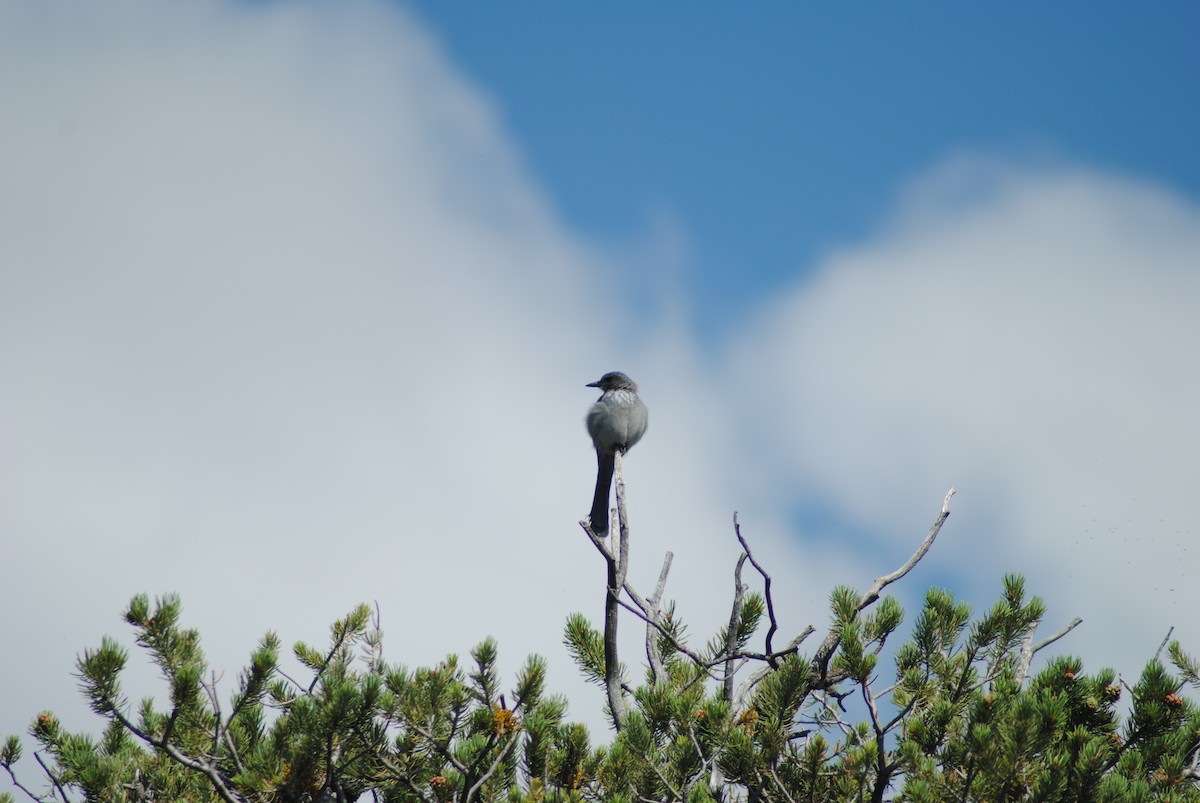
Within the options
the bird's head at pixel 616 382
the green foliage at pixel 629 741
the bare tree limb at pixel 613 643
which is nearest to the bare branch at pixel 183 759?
the green foliage at pixel 629 741

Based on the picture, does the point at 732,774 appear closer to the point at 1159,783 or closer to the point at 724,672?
the point at 724,672

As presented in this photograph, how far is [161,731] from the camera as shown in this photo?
15.8 ft

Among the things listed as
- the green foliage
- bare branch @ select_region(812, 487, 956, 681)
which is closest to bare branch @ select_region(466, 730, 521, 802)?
the green foliage

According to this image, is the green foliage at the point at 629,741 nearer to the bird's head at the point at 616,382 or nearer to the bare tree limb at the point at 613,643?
the bare tree limb at the point at 613,643

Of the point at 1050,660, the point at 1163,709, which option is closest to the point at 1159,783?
the point at 1163,709

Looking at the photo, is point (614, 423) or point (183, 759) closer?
point (183, 759)

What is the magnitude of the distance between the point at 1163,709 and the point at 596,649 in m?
2.79

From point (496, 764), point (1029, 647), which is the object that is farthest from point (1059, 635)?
point (496, 764)

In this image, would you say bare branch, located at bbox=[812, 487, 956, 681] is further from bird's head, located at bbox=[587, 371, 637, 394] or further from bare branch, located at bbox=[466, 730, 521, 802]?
bird's head, located at bbox=[587, 371, 637, 394]

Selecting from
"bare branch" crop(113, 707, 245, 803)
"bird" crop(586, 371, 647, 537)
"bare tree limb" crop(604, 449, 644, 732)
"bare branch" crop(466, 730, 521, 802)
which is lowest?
"bare branch" crop(113, 707, 245, 803)

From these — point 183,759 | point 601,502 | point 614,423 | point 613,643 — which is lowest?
point 183,759

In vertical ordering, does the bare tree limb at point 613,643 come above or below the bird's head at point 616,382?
below

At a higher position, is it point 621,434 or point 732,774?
point 621,434

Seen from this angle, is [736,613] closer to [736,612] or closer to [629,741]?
[736,612]
